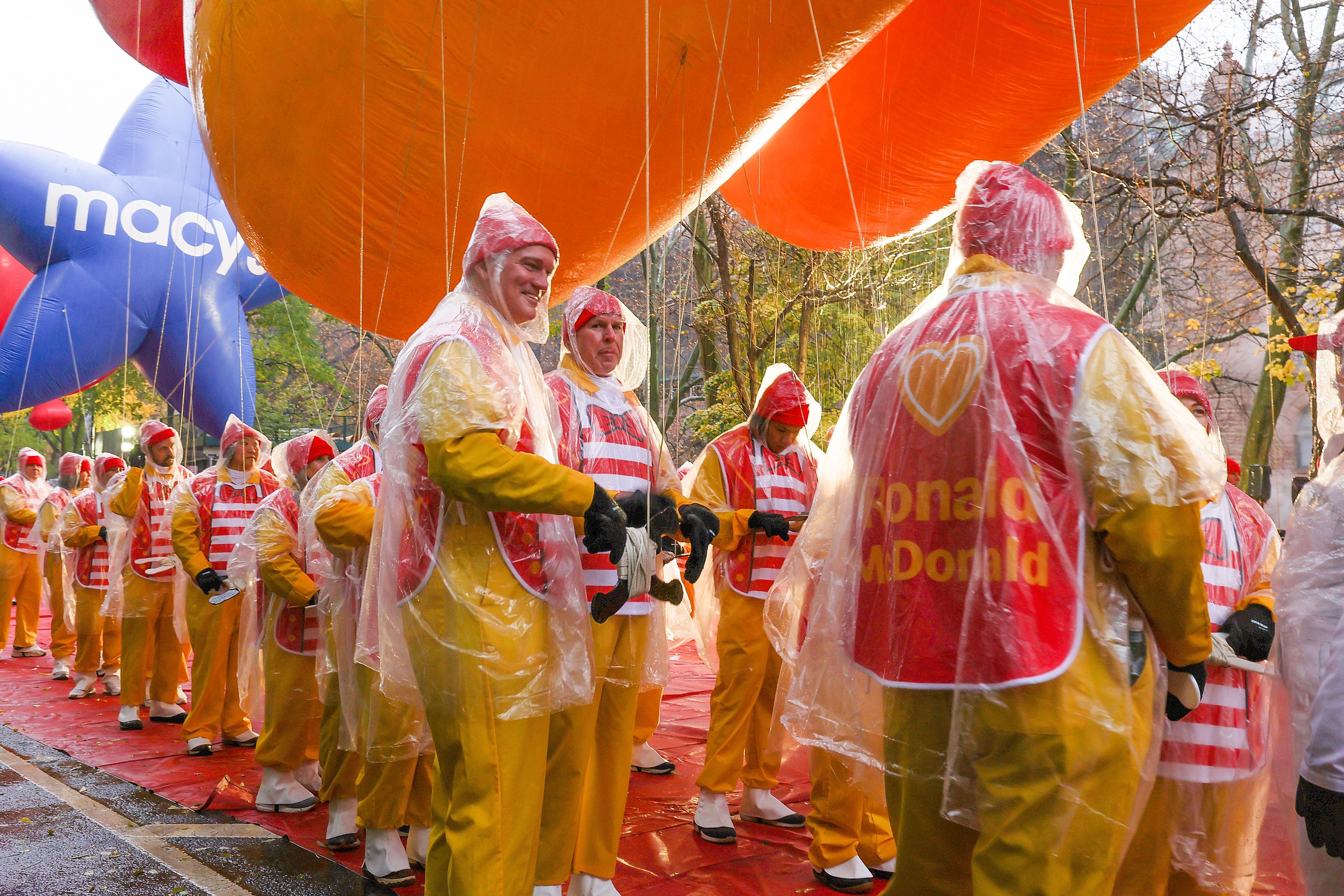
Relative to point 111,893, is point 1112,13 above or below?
above

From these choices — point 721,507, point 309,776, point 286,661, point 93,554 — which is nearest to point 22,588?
point 93,554

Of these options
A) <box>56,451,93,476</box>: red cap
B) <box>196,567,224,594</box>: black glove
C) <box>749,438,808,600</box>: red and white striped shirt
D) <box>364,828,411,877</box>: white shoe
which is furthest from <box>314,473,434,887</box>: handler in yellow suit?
<box>56,451,93,476</box>: red cap

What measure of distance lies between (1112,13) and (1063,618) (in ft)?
10.0

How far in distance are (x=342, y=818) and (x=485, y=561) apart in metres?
2.04

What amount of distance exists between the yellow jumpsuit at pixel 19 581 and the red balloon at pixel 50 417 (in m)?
3.28

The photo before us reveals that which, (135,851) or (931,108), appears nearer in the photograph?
(135,851)

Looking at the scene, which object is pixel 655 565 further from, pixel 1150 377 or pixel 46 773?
pixel 46 773

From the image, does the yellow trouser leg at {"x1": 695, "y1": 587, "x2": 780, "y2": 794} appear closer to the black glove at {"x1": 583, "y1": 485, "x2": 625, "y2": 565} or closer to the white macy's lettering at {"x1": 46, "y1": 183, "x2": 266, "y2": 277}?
the black glove at {"x1": 583, "y1": 485, "x2": 625, "y2": 565}

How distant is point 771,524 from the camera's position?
3969mm

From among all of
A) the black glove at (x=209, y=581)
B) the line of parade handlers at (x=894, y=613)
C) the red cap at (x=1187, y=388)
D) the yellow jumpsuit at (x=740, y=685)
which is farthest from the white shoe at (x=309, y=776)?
the red cap at (x=1187, y=388)

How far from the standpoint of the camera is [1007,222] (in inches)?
79.6

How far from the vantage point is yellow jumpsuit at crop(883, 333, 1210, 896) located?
66.7 inches

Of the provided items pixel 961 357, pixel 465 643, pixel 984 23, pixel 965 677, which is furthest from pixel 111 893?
pixel 984 23

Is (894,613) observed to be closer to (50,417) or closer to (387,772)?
(387,772)
